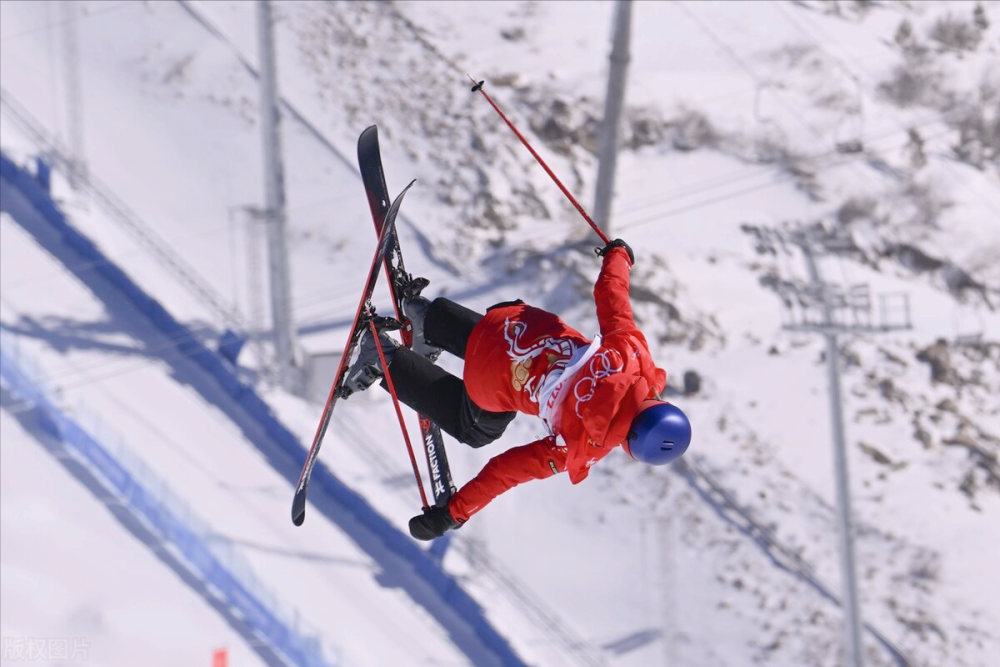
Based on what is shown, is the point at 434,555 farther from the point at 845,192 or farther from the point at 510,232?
the point at 845,192

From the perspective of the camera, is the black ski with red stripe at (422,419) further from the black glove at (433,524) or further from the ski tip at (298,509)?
the ski tip at (298,509)

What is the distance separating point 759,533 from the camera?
35.9ft

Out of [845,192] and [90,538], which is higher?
[90,538]

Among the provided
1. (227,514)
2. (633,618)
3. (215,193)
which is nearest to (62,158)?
(215,193)

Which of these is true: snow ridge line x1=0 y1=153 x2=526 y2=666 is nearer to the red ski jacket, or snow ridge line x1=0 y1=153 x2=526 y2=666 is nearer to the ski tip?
the ski tip

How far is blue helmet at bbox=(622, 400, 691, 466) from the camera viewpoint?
3771 millimetres

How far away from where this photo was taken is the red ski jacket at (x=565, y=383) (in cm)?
399

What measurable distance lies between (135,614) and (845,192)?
10959mm

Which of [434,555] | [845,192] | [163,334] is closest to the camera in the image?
[434,555]

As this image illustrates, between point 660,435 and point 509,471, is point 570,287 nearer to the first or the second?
point 509,471

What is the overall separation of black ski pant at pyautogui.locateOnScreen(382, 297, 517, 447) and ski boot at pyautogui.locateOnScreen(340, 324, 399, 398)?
56 millimetres

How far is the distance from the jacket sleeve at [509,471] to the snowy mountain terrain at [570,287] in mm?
4226

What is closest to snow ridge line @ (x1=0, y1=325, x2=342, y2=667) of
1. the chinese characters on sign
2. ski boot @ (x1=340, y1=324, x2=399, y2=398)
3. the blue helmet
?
the chinese characters on sign

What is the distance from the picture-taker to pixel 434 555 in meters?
9.45
